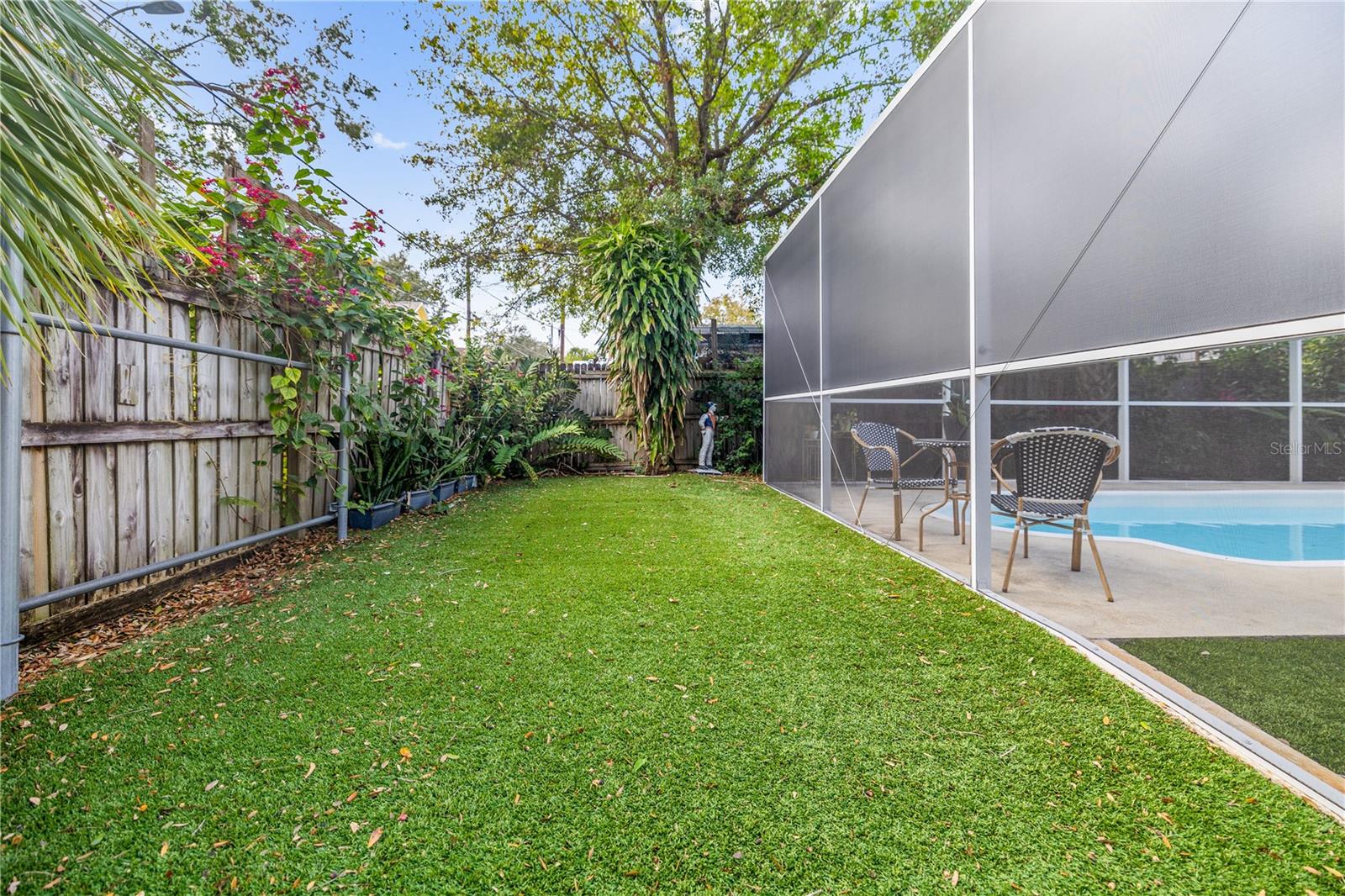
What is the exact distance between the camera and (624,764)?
1328 millimetres

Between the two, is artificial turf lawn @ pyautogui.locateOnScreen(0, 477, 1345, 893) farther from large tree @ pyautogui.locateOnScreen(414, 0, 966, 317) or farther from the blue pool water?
large tree @ pyautogui.locateOnScreen(414, 0, 966, 317)

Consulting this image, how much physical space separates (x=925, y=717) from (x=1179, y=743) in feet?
1.99

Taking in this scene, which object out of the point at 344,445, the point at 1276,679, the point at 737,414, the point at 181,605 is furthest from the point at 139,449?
the point at 737,414

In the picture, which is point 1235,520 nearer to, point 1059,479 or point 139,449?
point 1059,479

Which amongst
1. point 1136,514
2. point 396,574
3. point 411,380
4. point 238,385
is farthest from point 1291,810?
point 411,380

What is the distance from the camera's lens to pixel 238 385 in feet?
9.40

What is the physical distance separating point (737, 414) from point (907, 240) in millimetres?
4372

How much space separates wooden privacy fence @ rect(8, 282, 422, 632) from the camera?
192 cm

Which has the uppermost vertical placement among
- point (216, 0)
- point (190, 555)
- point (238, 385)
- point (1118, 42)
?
point (216, 0)

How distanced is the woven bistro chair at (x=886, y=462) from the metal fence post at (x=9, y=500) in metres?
3.99

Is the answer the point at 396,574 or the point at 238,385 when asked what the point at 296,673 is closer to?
the point at 396,574

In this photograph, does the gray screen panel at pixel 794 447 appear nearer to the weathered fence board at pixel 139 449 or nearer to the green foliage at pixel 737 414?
the green foliage at pixel 737 414

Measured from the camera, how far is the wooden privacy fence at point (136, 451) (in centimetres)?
192

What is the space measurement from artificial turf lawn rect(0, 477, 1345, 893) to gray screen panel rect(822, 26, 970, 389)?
151cm
